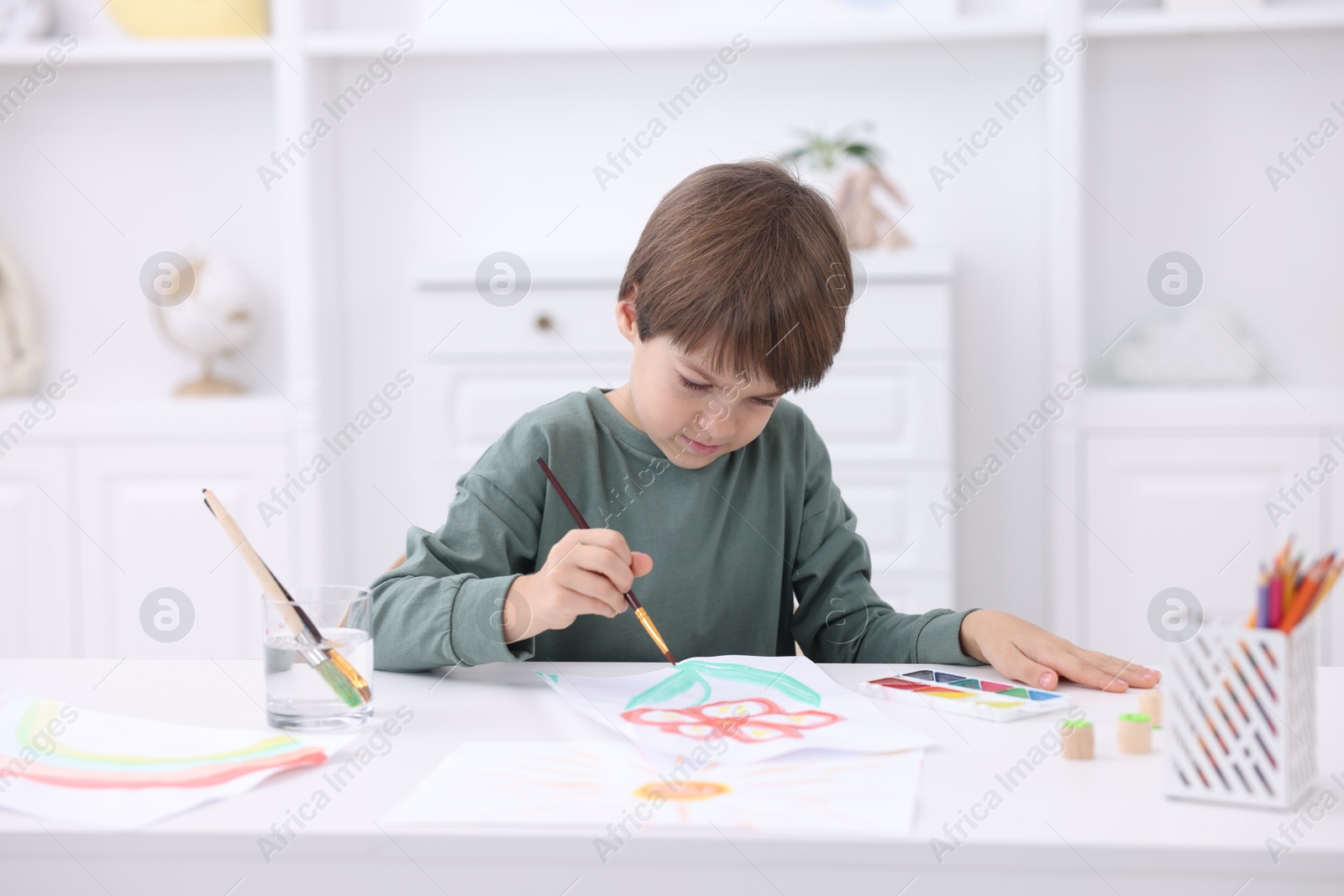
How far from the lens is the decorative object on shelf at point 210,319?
8.53 ft

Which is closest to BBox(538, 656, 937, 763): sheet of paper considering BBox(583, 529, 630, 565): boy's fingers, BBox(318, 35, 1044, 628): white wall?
BBox(583, 529, 630, 565): boy's fingers

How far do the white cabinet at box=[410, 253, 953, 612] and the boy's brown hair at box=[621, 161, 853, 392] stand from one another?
112cm

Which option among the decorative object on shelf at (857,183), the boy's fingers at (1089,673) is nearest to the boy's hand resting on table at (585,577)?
the boy's fingers at (1089,673)

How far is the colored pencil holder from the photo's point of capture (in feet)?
2.18

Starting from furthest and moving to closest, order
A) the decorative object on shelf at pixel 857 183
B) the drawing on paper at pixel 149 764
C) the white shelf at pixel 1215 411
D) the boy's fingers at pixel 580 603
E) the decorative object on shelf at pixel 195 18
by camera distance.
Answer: the decorative object on shelf at pixel 195 18 → the decorative object on shelf at pixel 857 183 → the white shelf at pixel 1215 411 → the boy's fingers at pixel 580 603 → the drawing on paper at pixel 149 764

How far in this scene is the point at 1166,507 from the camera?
2344 mm

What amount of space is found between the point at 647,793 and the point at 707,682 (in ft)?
0.85

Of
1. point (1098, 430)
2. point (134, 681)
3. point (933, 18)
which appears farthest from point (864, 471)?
point (134, 681)

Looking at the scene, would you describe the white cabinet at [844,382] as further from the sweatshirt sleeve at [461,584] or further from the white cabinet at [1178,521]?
the sweatshirt sleeve at [461,584]

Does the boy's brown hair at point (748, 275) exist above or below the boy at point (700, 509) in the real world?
above

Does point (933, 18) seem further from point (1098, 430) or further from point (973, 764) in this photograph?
point (973, 764)

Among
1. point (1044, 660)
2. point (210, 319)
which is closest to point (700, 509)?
point (1044, 660)

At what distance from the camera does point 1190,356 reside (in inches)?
97.6

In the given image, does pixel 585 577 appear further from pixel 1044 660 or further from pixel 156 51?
pixel 156 51
